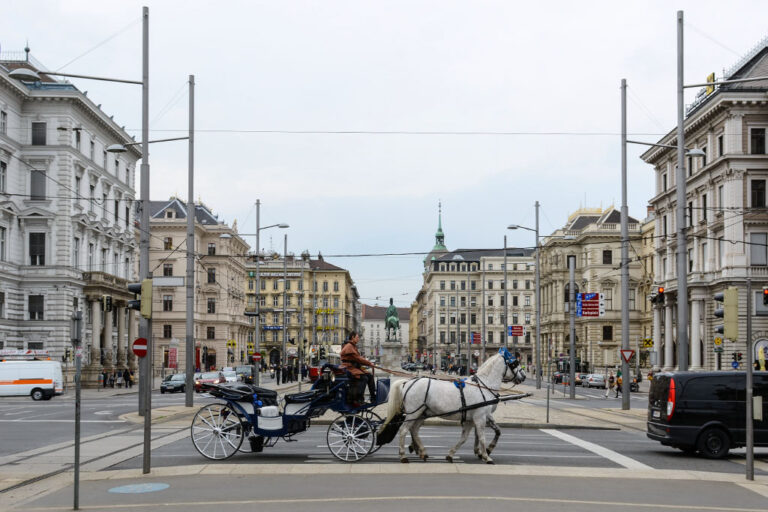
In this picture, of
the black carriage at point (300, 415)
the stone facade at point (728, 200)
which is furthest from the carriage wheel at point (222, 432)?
the stone facade at point (728, 200)

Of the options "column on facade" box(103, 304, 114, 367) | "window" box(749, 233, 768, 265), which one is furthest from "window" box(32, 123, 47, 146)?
"window" box(749, 233, 768, 265)

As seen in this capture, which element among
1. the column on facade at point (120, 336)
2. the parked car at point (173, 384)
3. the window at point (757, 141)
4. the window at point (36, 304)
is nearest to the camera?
the parked car at point (173, 384)

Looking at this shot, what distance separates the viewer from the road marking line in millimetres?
16906

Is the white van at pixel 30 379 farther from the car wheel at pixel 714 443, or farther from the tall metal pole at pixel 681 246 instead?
the car wheel at pixel 714 443

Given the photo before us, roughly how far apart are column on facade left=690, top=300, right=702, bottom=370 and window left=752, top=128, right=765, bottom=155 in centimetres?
1189

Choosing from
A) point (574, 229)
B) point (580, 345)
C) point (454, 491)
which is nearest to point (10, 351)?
point (454, 491)

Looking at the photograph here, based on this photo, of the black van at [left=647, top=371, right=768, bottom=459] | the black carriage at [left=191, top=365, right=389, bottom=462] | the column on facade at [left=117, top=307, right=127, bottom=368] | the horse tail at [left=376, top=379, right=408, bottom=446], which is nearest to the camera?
the horse tail at [left=376, top=379, right=408, bottom=446]

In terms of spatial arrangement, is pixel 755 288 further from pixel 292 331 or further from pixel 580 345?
pixel 292 331

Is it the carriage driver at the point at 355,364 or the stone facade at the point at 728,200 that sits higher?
the stone facade at the point at 728,200

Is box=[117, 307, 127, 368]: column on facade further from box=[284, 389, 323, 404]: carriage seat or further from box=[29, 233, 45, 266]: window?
box=[284, 389, 323, 404]: carriage seat

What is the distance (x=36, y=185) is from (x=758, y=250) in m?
49.1

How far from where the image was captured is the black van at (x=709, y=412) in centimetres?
1806

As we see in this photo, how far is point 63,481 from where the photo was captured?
48.7ft

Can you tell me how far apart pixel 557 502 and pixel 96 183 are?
202 feet
